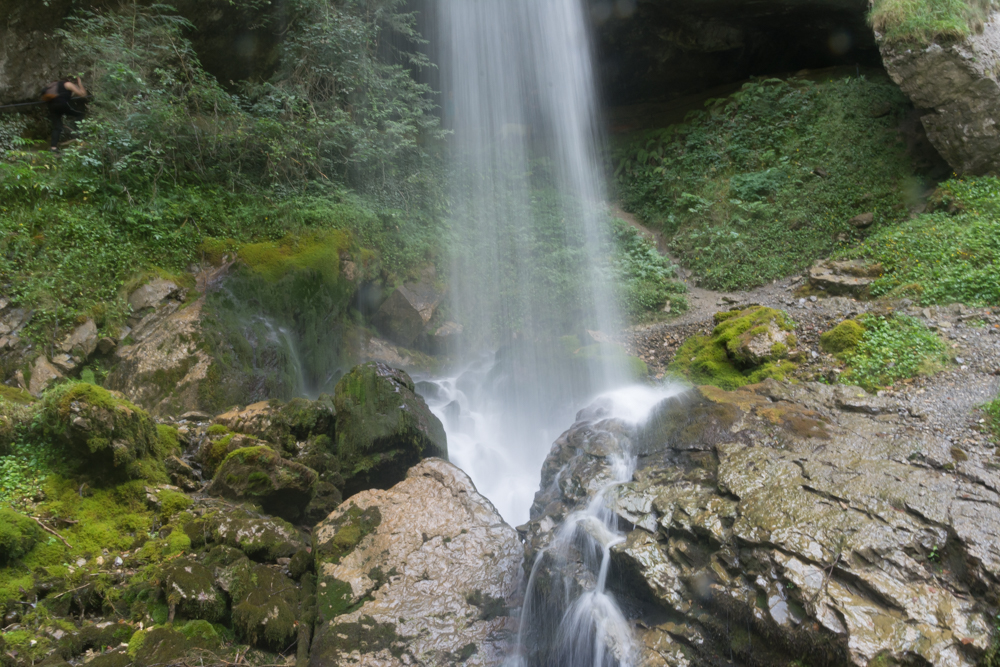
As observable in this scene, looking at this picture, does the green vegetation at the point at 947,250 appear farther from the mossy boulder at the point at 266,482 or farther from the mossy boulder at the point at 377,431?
the mossy boulder at the point at 266,482

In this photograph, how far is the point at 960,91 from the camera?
9.31 m

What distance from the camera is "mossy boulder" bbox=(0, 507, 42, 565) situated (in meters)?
4.13

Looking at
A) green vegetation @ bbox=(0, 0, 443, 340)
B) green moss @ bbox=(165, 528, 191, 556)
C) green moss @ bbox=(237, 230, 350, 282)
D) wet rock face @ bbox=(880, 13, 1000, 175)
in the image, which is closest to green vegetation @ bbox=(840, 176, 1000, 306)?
wet rock face @ bbox=(880, 13, 1000, 175)

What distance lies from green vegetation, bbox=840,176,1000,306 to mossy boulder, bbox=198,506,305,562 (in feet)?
29.9

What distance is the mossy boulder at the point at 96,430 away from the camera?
5.02 meters

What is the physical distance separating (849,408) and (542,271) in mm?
8094

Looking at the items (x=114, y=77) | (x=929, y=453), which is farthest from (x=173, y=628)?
(x=114, y=77)

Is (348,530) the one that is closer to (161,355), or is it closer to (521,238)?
(161,355)

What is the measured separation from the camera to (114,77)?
323 inches

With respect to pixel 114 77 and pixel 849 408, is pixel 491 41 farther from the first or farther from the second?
pixel 849 408

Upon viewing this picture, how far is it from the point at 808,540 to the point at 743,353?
418 centimetres

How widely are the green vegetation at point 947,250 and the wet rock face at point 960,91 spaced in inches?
20.9

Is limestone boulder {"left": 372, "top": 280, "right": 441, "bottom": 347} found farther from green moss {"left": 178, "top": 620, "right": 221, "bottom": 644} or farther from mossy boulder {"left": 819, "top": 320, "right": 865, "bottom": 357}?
mossy boulder {"left": 819, "top": 320, "right": 865, "bottom": 357}

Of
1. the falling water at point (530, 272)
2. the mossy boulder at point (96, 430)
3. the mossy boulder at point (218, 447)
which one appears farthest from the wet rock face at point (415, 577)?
the mossy boulder at point (96, 430)
